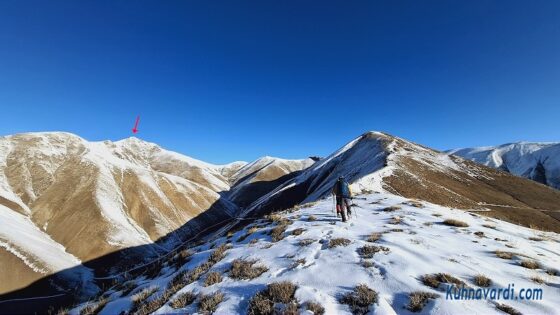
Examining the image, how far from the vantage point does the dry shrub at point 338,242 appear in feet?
36.4

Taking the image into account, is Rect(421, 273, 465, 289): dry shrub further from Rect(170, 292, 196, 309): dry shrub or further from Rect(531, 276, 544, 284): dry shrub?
Rect(170, 292, 196, 309): dry shrub

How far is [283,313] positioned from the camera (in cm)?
660

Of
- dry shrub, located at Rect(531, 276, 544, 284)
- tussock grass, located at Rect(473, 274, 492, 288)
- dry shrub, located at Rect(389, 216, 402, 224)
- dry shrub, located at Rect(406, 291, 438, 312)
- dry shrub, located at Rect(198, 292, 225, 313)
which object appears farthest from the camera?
dry shrub, located at Rect(389, 216, 402, 224)

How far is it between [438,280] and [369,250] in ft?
8.27

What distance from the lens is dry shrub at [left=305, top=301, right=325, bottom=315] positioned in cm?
666

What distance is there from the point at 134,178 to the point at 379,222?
392 ft

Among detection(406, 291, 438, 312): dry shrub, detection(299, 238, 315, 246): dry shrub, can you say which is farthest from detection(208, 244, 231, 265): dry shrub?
detection(406, 291, 438, 312): dry shrub

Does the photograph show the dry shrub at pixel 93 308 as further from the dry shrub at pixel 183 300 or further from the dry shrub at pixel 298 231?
the dry shrub at pixel 298 231

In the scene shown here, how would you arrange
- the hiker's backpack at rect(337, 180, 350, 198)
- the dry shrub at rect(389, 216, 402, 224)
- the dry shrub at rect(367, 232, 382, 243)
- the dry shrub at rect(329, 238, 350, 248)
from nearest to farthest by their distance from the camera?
the dry shrub at rect(329, 238, 350, 248), the dry shrub at rect(367, 232, 382, 243), the dry shrub at rect(389, 216, 402, 224), the hiker's backpack at rect(337, 180, 350, 198)

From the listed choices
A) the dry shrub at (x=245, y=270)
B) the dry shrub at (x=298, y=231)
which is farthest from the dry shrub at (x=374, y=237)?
the dry shrub at (x=245, y=270)

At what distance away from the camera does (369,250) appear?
1012cm

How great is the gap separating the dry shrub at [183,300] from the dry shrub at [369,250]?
→ 5.49 meters

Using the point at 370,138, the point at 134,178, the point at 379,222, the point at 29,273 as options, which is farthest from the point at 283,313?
the point at 134,178

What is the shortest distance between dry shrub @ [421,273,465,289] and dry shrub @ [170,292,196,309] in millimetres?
6376
